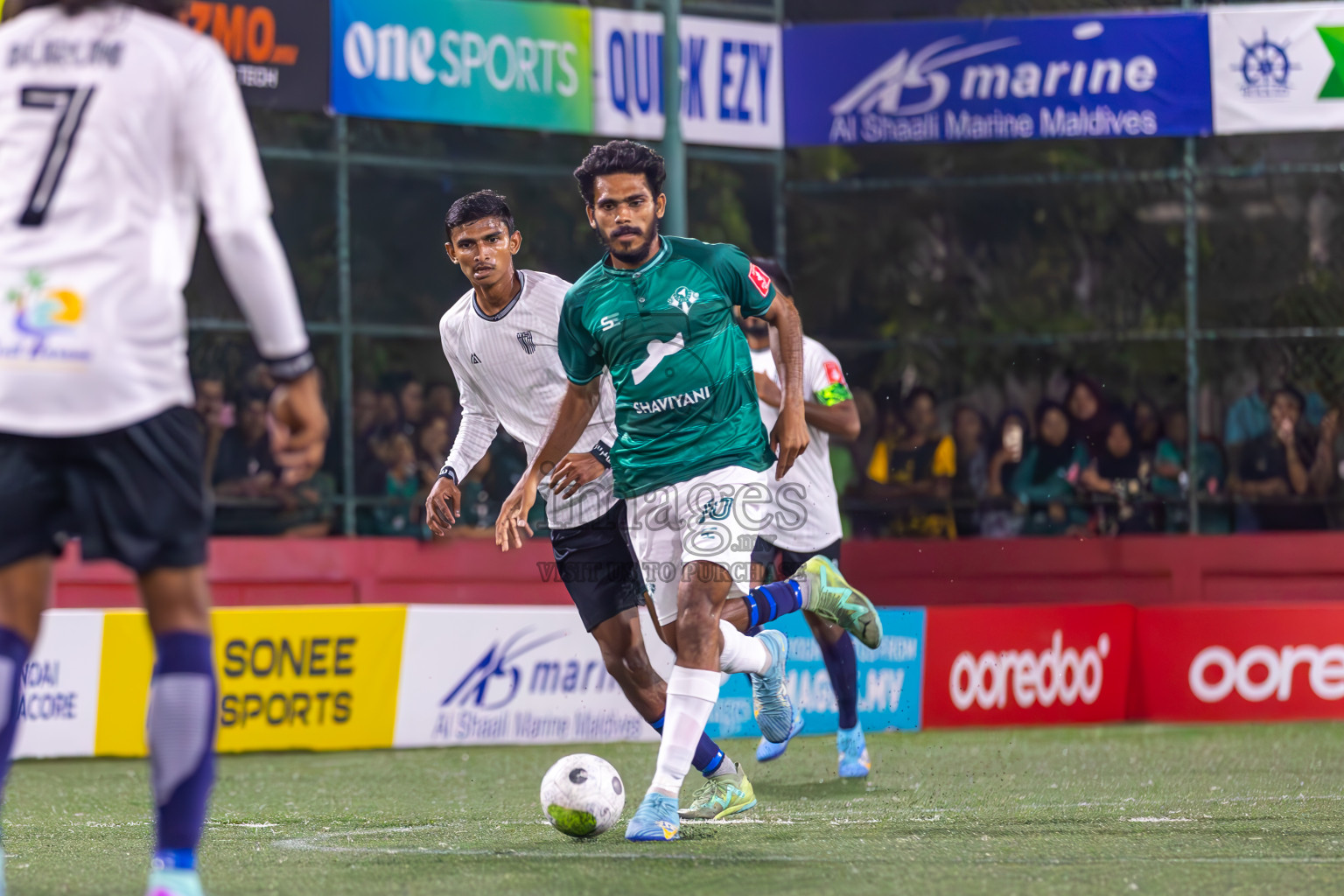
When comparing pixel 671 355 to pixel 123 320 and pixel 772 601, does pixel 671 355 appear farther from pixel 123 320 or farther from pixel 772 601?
pixel 123 320

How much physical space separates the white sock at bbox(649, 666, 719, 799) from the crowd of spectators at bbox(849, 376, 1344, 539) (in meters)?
9.21

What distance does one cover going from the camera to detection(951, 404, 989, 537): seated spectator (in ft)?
49.3

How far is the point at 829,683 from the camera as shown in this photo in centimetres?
1169

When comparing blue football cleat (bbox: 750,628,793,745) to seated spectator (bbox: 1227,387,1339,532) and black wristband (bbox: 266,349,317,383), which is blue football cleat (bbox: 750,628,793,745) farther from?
seated spectator (bbox: 1227,387,1339,532)

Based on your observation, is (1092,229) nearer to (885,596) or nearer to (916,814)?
(885,596)

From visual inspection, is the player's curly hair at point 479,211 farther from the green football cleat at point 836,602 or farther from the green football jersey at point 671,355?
the green football cleat at point 836,602

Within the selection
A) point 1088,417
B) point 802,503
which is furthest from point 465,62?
point 802,503

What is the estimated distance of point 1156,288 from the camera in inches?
646

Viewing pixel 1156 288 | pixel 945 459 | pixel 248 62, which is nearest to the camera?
pixel 248 62

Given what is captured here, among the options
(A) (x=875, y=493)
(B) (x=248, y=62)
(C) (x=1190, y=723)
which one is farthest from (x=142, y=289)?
(A) (x=875, y=493)

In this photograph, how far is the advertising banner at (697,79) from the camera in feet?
51.0

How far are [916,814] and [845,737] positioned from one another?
1.84 meters

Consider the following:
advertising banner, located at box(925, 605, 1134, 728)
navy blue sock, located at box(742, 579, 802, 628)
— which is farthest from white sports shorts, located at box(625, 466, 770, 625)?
advertising banner, located at box(925, 605, 1134, 728)

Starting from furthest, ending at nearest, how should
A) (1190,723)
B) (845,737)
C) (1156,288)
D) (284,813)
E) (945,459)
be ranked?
1. (1156,288)
2. (945,459)
3. (1190,723)
4. (845,737)
5. (284,813)
